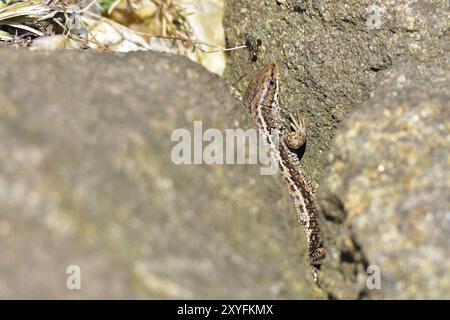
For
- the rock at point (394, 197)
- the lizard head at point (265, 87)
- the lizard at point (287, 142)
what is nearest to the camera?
the rock at point (394, 197)

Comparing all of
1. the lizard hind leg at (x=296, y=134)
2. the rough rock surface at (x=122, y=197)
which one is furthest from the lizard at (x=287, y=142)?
the rough rock surface at (x=122, y=197)

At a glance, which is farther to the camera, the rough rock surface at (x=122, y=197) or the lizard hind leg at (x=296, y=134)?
the lizard hind leg at (x=296, y=134)

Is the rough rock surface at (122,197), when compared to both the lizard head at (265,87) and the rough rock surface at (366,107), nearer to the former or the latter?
the rough rock surface at (366,107)

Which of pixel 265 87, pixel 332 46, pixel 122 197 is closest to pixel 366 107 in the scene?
pixel 332 46

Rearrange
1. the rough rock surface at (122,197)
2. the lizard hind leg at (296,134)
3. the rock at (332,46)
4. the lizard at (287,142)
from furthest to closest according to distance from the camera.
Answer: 1. the lizard hind leg at (296,134)
2. the lizard at (287,142)
3. the rock at (332,46)
4. the rough rock surface at (122,197)

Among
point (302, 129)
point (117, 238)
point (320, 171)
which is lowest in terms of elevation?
point (117, 238)

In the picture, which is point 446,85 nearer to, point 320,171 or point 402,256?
point 402,256

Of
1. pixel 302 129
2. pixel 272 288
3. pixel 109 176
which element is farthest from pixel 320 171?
pixel 109 176
